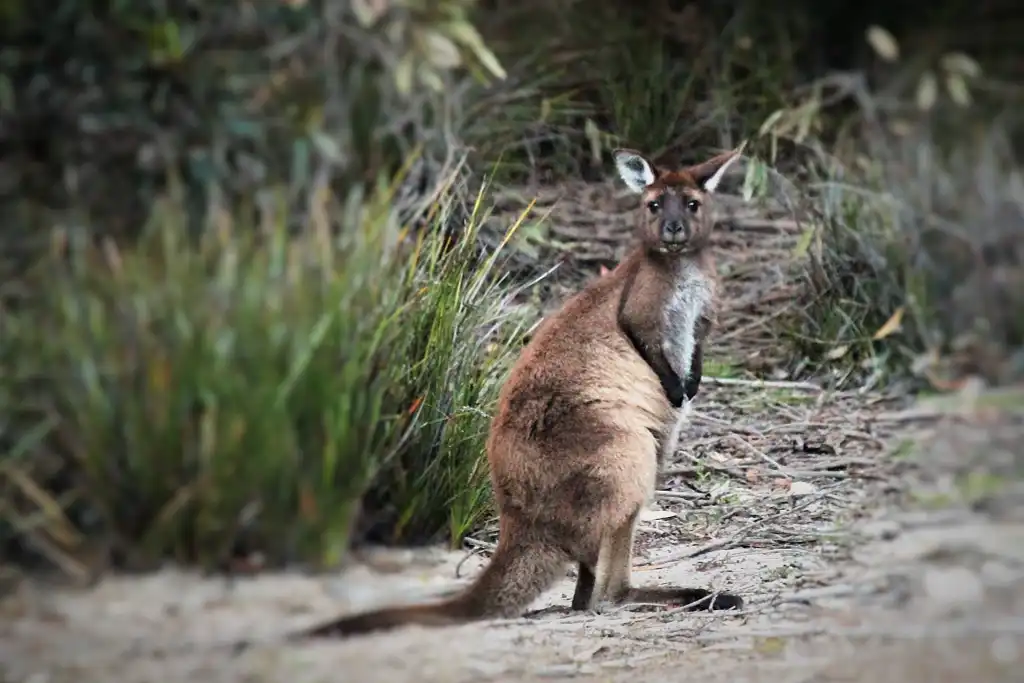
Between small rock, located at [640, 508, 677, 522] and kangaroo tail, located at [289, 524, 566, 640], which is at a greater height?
small rock, located at [640, 508, 677, 522]

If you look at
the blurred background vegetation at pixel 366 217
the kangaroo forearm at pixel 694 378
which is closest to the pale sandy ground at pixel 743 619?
the blurred background vegetation at pixel 366 217

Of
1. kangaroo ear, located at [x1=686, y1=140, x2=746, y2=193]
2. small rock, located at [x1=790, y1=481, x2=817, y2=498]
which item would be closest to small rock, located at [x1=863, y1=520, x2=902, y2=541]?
small rock, located at [x1=790, y1=481, x2=817, y2=498]

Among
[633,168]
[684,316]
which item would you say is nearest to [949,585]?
[684,316]

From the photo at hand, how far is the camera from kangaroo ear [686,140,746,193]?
1.95m

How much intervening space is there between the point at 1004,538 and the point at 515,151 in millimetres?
1221

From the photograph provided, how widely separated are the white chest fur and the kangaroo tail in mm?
352

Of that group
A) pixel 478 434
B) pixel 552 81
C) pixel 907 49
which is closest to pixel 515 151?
pixel 552 81

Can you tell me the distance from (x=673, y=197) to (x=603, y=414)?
46 cm

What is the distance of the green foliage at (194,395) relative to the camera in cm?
171

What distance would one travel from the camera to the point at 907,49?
194cm

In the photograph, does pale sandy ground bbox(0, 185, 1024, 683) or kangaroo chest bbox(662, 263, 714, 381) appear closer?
pale sandy ground bbox(0, 185, 1024, 683)

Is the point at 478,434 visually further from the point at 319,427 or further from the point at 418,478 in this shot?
the point at 319,427

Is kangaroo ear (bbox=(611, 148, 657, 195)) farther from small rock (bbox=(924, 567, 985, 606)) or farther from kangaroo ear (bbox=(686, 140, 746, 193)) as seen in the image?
small rock (bbox=(924, 567, 985, 606))

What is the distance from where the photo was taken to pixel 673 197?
200cm
